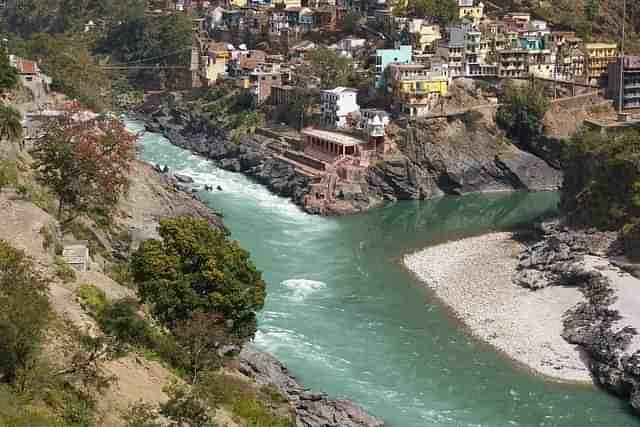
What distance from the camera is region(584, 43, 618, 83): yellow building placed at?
5994cm

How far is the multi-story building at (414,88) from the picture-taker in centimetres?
5266

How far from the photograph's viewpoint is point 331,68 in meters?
56.5

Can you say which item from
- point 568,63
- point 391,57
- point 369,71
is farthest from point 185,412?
point 568,63

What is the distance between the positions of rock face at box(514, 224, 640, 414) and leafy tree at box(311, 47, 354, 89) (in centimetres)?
1981

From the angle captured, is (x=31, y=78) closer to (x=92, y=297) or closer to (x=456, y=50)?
(x=456, y=50)

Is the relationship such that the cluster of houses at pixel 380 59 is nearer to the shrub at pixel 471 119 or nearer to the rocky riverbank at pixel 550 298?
the shrub at pixel 471 119

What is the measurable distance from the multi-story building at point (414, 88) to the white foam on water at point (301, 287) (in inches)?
817

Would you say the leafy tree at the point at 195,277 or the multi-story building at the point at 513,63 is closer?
the leafy tree at the point at 195,277

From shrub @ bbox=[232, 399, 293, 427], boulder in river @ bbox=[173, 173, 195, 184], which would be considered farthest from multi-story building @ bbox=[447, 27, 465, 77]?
shrub @ bbox=[232, 399, 293, 427]

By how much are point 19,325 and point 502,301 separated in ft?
66.4

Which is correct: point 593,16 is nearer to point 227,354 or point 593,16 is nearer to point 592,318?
point 592,318

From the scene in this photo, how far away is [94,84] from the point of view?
57.3 metres

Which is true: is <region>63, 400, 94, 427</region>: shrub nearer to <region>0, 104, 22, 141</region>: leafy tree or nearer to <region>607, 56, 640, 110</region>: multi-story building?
<region>0, 104, 22, 141</region>: leafy tree

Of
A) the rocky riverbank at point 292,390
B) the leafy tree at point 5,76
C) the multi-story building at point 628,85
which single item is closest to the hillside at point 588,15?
the multi-story building at point 628,85
